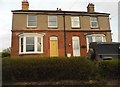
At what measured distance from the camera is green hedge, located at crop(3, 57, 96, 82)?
48.0ft

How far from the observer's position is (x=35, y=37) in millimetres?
29125

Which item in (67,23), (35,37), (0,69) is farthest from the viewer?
(67,23)

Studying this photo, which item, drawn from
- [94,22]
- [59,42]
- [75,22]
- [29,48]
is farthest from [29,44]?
[94,22]

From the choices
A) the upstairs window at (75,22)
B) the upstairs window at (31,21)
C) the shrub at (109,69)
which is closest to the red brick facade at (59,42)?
the upstairs window at (75,22)

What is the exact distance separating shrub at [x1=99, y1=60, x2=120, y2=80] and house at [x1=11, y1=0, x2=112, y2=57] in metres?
14.0

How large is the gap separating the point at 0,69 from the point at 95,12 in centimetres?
2060

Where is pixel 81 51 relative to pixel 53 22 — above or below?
below

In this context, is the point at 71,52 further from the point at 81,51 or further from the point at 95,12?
the point at 95,12

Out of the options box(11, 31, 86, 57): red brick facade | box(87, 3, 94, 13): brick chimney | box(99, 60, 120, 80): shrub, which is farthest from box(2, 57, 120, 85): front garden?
box(87, 3, 94, 13): brick chimney

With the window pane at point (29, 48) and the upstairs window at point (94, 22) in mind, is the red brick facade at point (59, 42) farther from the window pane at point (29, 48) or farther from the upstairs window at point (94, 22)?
the upstairs window at point (94, 22)

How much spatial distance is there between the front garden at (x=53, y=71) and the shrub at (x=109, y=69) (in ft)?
0.55

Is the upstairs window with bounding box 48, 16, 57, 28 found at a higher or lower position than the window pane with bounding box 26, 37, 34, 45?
higher

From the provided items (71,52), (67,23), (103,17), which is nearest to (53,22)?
(67,23)

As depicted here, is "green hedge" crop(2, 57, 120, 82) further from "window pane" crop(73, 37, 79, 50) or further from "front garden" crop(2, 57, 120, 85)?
"window pane" crop(73, 37, 79, 50)
